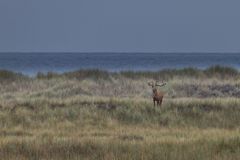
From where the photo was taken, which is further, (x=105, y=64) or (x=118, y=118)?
(x=105, y=64)

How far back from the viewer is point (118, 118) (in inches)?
846

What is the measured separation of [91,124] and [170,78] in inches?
597

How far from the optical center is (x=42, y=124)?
20188mm

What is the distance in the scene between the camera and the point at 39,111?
21891 millimetres

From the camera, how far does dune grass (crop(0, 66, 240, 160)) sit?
1242 centimetres

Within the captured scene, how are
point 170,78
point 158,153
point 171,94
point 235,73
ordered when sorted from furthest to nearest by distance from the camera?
point 235,73 < point 170,78 < point 171,94 < point 158,153

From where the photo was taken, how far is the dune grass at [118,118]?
1242 centimetres

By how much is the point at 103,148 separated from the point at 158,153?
4.55 ft

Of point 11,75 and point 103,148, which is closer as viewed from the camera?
point 103,148

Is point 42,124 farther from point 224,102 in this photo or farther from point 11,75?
point 11,75

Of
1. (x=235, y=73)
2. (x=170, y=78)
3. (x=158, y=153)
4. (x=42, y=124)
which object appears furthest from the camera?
(x=235, y=73)

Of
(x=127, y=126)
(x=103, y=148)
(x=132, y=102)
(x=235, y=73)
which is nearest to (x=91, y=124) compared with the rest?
(x=127, y=126)

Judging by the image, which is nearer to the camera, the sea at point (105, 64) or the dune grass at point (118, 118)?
the dune grass at point (118, 118)

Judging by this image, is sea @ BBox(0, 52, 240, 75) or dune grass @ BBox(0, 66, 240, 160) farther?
sea @ BBox(0, 52, 240, 75)
